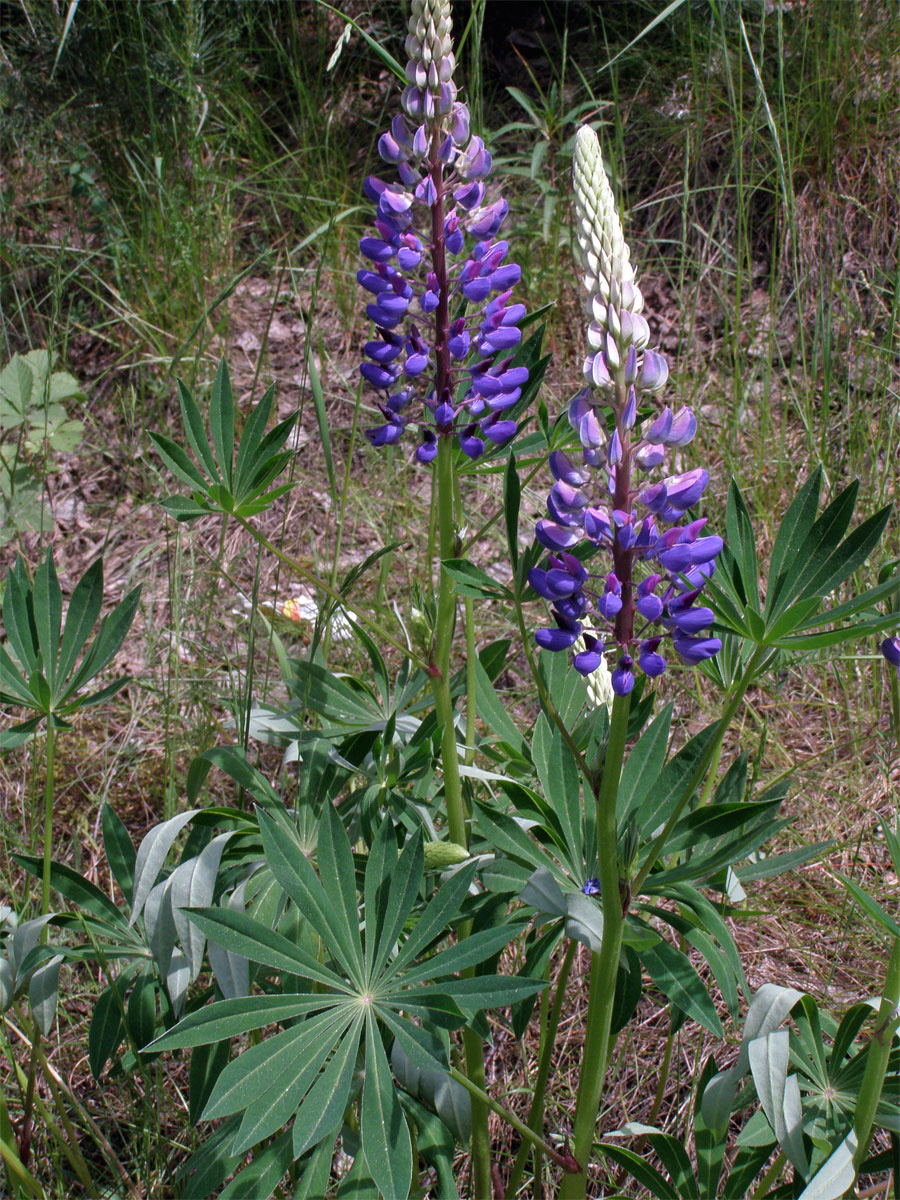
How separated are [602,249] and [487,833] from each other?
730mm

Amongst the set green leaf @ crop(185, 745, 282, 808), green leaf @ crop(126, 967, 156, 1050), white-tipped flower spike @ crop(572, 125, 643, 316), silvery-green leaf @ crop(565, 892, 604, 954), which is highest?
white-tipped flower spike @ crop(572, 125, 643, 316)

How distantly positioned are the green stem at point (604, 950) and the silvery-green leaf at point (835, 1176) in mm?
263

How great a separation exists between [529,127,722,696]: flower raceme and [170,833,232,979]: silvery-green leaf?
642mm

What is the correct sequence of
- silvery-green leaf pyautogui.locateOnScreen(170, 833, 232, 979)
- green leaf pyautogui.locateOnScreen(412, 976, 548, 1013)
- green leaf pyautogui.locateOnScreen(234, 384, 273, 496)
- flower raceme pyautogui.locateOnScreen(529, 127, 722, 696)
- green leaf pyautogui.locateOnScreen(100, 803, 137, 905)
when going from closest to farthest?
flower raceme pyautogui.locateOnScreen(529, 127, 722, 696)
green leaf pyautogui.locateOnScreen(412, 976, 548, 1013)
silvery-green leaf pyautogui.locateOnScreen(170, 833, 232, 979)
green leaf pyautogui.locateOnScreen(234, 384, 273, 496)
green leaf pyautogui.locateOnScreen(100, 803, 137, 905)

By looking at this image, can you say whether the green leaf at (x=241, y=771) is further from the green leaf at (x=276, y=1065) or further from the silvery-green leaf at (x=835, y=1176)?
the silvery-green leaf at (x=835, y=1176)

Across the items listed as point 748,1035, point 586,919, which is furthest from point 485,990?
point 748,1035

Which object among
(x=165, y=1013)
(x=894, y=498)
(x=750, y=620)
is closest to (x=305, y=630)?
(x=165, y=1013)

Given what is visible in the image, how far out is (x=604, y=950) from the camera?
1.14 meters

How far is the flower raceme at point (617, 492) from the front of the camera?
1019mm

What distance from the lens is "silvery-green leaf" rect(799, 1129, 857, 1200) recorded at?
1.11m

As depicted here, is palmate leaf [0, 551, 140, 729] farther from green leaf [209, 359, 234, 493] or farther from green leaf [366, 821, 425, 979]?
green leaf [366, 821, 425, 979]

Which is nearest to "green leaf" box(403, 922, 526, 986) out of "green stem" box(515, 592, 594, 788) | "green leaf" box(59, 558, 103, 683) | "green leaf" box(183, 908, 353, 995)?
"green leaf" box(183, 908, 353, 995)

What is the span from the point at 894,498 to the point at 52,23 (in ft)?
13.1

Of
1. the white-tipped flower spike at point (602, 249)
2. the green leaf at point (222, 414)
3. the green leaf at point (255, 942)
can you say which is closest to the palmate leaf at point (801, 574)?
the white-tipped flower spike at point (602, 249)
